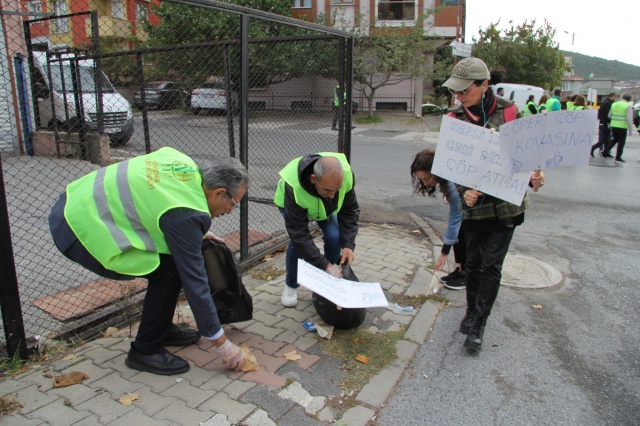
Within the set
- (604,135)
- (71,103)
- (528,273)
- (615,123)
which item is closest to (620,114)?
(615,123)

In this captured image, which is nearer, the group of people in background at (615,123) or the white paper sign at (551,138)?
the white paper sign at (551,138)

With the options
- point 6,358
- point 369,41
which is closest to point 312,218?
point 6,358

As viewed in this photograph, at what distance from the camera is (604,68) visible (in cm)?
14975

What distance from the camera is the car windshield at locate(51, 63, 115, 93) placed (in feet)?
26.2

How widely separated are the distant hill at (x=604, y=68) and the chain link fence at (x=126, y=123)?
511ft

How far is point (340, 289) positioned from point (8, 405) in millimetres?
1849

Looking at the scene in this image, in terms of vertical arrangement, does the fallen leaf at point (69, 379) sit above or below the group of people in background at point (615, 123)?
below

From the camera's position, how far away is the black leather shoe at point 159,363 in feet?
8.89

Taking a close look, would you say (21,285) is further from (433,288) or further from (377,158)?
(377,158)

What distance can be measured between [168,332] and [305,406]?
95cm

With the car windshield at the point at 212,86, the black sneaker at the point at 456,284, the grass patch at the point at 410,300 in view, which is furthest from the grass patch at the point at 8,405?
the car windshield at the point at 212,86

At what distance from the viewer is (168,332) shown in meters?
2.90

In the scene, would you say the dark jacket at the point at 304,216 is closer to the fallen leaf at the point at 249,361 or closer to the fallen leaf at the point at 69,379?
the fallen leaf at the point at 249,361

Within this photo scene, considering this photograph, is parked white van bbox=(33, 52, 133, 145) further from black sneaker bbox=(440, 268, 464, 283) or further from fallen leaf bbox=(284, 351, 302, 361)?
fallen leaf bbox=(284, 351, 302, 361)
